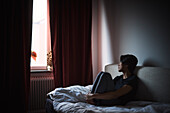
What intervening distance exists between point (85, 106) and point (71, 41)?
171 cm

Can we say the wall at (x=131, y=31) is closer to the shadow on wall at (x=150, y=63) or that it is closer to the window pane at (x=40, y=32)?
the shadow on wall at (x=150, y=63)

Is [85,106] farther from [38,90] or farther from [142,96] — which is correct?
[38,90]

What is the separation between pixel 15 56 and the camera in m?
2.71

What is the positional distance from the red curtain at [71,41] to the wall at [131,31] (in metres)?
0.24

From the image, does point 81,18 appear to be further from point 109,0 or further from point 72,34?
point 109,0

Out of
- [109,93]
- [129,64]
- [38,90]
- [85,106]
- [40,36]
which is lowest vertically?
[38,90]

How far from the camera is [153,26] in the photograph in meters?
2.06

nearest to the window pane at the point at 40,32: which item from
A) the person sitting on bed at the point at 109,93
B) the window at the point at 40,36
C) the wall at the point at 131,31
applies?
the window at the point at 40,36

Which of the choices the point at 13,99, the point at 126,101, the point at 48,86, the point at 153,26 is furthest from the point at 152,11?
the point at 13,99

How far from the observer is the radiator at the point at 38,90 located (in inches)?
113

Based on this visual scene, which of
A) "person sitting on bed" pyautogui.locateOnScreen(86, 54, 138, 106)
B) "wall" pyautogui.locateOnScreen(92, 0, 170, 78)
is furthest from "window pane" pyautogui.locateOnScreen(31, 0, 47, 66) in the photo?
"person sitting on bed" pyautogui.locateOnScreen(86, 54, 138, 106)

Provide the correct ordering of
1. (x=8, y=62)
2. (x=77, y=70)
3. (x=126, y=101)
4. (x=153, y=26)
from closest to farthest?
(x=126, y=101), (x=153, y=26), (x=8, y=62), (x=77, y=70)

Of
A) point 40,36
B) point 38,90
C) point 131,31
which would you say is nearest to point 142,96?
point 131,31

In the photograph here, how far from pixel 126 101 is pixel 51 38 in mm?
1807
